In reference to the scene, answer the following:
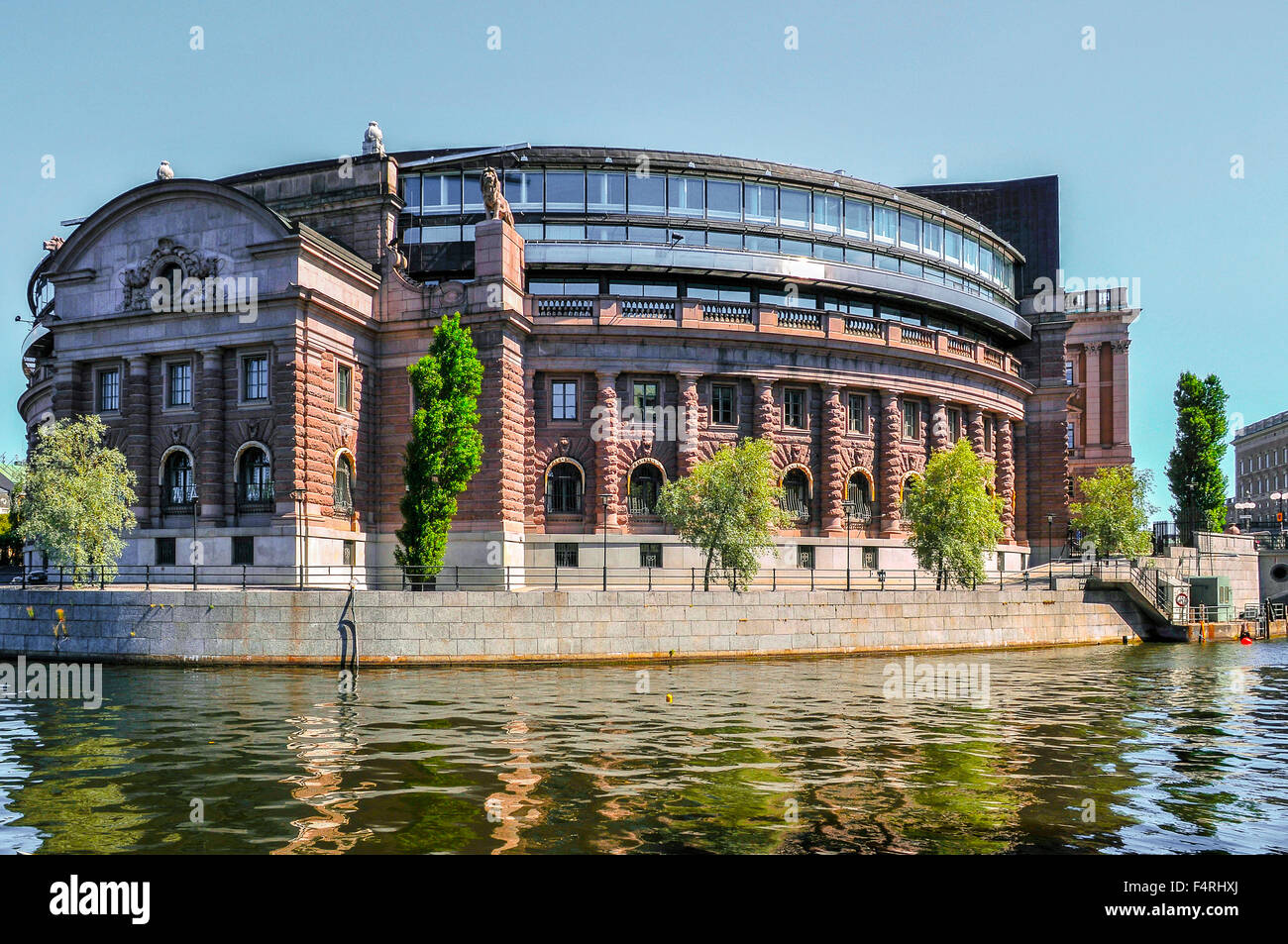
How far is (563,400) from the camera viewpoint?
155 ft

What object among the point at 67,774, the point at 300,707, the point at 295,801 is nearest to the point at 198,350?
the point at 300,707

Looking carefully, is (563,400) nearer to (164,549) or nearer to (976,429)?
(164,549)

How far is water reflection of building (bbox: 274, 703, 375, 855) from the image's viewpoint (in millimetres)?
11148

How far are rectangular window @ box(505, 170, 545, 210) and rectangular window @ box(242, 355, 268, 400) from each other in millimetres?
15365

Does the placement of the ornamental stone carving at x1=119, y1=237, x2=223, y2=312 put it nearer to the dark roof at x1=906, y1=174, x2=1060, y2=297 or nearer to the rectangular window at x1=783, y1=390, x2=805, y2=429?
the rectangular window at x1=783, y1=390, x2=805, y2=429

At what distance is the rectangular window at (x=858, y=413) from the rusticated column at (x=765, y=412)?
205 inches

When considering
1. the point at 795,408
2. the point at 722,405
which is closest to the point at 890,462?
the point at 795,408

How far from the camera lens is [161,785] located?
14.2 m

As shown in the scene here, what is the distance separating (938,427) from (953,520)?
35.2 ft

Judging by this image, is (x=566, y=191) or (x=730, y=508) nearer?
(x=730, y=508)

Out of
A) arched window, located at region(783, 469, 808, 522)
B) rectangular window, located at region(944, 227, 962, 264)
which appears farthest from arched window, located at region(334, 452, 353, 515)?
rectangular window, located at region(944, 227, 962, 264)

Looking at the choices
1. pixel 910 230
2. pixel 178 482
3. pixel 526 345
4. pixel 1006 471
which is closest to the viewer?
pixel 178 482

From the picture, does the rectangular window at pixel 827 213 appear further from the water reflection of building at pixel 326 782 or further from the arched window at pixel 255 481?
the water reflection of building at pixel 326 782
